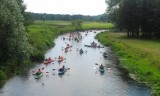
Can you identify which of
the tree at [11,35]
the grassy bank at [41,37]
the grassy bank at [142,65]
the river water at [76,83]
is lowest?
the river water at [76,83]

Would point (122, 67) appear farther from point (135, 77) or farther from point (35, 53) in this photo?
point (35, 53)

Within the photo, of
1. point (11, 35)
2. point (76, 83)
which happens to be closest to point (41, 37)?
point (76, 83)

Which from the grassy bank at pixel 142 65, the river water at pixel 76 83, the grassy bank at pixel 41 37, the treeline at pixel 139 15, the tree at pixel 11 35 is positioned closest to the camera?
the tree at pixel 11 35

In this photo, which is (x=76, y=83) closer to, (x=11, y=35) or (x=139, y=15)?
(x=11, y=35)

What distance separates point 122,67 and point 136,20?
146ft

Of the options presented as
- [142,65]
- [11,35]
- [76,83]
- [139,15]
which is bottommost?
[76,83]

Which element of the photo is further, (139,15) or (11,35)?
(139,15)

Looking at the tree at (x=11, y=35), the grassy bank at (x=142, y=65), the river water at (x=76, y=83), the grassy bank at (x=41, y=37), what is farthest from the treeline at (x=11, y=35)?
the grassy bank at (x=41, y=37)

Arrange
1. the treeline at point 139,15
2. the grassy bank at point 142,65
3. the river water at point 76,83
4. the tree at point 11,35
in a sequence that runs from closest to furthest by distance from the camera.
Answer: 1. the tree at point 11,35
2. the river water at point 76,83
3. the grassy bank at point 142,65
4. the treeline at point 139,15

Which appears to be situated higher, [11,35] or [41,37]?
[11,35]

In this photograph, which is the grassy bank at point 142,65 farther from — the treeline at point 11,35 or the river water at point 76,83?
the treeline at point 11,35

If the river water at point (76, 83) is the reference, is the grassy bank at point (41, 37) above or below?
above

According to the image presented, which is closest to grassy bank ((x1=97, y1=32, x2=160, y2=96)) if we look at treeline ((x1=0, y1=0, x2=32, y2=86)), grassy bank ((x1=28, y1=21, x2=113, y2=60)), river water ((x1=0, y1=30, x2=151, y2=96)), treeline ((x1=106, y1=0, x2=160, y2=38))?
river water ((x1=0, y1=30, x2=151, y2=96))

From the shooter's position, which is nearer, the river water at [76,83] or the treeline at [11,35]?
the treeline at [11,35]
